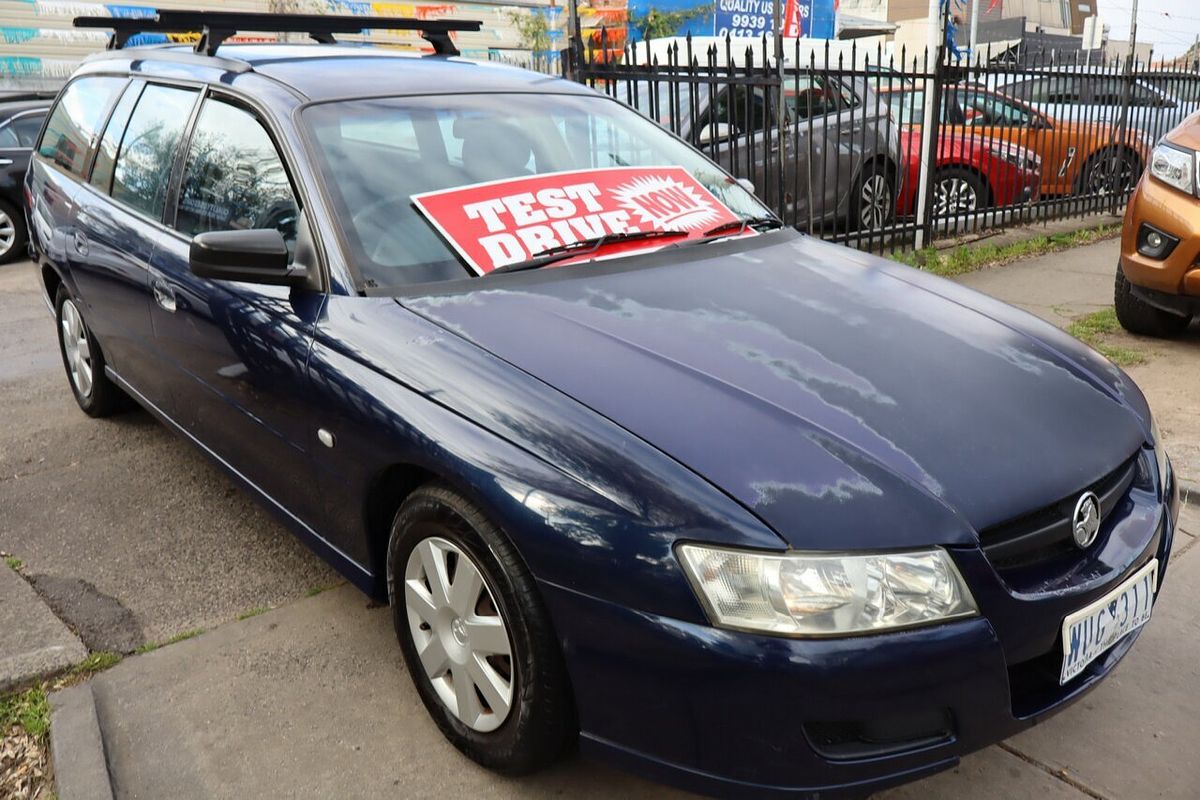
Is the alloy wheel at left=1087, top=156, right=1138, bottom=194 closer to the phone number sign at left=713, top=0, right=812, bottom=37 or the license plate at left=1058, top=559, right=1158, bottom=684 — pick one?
the license plate at left=1058, top=559, right=1158, bottom=684

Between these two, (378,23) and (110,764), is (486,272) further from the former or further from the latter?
(378,23)

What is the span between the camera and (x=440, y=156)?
3074 mm

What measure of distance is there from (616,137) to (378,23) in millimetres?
1264

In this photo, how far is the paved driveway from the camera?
2.46 m

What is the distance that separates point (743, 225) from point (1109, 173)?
8.69 metres

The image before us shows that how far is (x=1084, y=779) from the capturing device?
243 cm

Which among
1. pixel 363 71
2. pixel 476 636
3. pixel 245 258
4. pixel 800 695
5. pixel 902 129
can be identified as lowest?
pixel 476 636

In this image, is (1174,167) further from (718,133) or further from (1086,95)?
(1086,95)

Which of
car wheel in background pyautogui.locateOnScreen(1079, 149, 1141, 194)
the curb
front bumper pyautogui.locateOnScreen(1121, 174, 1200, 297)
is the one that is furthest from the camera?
car wheel in background pyautogui.locateOnScreen(1079, 149, 1141, 194)

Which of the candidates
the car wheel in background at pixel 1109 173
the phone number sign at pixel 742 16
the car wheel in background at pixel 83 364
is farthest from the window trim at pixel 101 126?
the phone number sign at pixel 742 16

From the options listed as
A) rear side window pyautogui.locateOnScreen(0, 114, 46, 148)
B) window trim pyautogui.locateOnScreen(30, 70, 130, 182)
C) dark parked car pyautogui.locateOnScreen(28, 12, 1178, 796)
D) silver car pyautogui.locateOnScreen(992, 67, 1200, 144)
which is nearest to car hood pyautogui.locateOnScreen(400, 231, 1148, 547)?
dark parked car pyautogui.locateOnScreen(28, 12, 1178, 796)

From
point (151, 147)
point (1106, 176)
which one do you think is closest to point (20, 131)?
point (151, 147)

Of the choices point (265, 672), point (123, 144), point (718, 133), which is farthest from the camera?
point (718, 133)

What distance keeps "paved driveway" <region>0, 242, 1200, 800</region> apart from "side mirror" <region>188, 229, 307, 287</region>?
1101 mm
